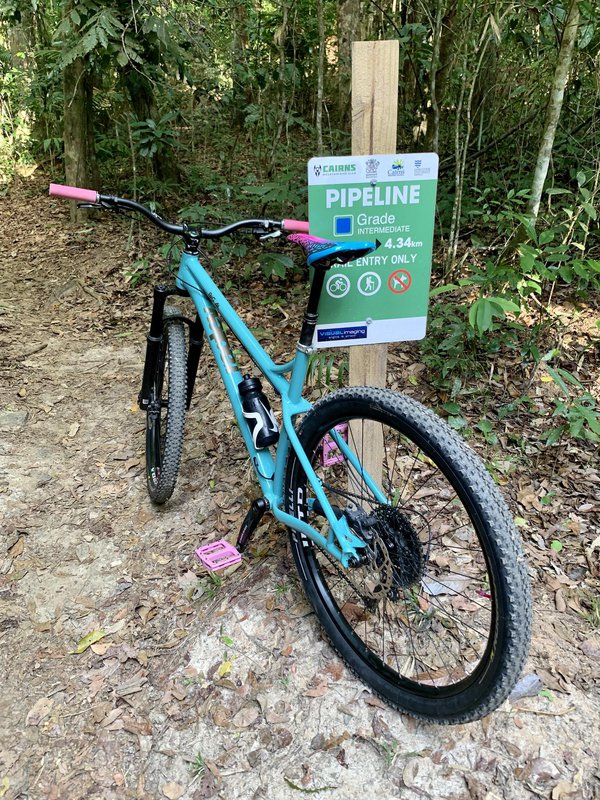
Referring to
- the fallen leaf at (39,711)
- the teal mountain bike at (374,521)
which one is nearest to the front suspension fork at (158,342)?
the teal mountain bike at (374,521)

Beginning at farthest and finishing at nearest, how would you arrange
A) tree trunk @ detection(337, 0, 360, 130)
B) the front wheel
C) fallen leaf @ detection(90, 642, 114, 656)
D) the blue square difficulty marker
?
tree trunk @ detection(337, 0, 360, 130)
fallen leaf @ detection(90, 642, 114, 656)
the blue square difficulty marker
the front wheel

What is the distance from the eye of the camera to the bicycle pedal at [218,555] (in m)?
2.62

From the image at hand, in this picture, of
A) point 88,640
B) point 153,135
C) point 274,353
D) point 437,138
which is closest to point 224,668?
point 88,640

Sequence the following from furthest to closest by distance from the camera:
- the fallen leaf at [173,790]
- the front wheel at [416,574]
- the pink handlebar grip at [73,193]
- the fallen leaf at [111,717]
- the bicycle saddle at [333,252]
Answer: the pink handlebar grip at [73,193] < the fallen leaf at [111,717] < the fallen leaf at [173,790] < the bicycle saddle at [333,252] < the front wheel at [416,574]

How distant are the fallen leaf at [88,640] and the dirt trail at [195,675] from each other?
0.07ft

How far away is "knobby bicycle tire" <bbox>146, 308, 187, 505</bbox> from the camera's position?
9.68ft

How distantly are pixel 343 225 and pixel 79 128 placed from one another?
5.94 m

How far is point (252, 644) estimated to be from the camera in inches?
90.9

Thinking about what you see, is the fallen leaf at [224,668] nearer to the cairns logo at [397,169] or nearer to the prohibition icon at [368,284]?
the prohibition icon at [368,284]

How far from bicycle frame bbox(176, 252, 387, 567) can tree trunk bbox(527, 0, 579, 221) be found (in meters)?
1.78

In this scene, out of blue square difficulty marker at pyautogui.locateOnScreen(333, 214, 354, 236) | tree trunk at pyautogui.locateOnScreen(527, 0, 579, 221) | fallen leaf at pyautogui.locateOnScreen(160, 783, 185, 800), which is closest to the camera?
fallen leaf at pyautogui.locateOnScreen(160, 783, 185, 800)

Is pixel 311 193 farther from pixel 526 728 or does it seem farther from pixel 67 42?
pixel 67 42

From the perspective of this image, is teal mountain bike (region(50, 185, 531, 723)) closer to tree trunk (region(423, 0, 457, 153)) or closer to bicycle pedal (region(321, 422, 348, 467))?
bicycle pedal (region(321, 422, 348, 467))

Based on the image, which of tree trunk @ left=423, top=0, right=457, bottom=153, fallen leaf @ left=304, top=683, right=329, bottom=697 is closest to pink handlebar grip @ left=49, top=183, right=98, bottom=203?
fallen leaf @ left=304, top=683, right=329, bottom=697
